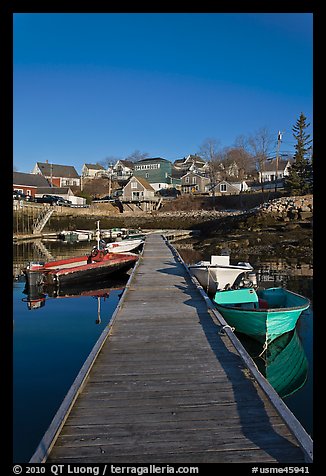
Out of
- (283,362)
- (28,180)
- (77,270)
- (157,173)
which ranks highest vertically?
(157,173)

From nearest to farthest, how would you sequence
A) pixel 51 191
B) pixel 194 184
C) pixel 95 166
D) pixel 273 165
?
pixel 51 191, pixel 194 184, pixel 273 165, pixel 95 166

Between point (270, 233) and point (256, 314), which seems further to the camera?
point (270, 233)

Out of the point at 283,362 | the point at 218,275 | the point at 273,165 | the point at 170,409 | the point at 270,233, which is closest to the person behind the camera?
the point at 170,409

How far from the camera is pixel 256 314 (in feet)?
28.3

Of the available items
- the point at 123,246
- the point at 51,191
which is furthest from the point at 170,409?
the point at 51,191

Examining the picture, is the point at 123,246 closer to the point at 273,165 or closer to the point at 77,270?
the point at 77,270

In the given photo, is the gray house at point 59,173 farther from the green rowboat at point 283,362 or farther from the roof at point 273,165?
the green rowboat at point 283,362

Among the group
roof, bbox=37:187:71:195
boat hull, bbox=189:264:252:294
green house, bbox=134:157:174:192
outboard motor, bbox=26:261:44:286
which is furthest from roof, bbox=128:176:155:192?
boat hull, bbox=189:264:252:294

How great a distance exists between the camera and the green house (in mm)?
75438

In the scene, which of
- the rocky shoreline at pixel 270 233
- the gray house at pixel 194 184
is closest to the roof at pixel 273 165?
the gray house at pixel 194 184

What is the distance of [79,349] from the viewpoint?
9.90 meters

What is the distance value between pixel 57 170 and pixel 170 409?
8980cm

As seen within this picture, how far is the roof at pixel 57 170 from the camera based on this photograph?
286 ft
